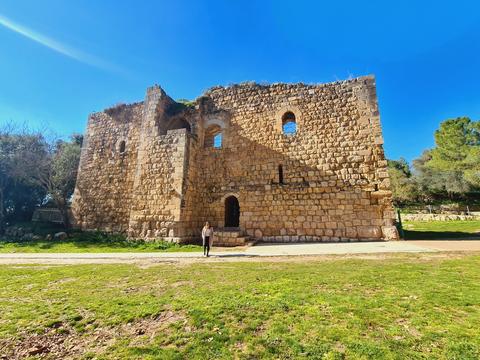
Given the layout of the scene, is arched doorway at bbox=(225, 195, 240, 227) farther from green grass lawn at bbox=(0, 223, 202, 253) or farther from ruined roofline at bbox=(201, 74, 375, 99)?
ruined roofline at bbox=(201, 74, 375, 99)

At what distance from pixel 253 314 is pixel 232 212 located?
10932 millimetres

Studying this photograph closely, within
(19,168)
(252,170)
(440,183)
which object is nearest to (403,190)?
(440,183)

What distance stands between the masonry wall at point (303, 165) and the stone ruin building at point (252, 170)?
50mm

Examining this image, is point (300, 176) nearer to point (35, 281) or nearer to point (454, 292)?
point (454, 292)

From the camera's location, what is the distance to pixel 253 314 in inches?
133

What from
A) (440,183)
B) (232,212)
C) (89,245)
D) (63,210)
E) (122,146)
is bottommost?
(89,245)

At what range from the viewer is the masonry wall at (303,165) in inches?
444

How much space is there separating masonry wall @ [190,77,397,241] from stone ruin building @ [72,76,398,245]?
0.05 metres

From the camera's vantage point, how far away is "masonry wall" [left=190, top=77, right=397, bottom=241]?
11.3 metres

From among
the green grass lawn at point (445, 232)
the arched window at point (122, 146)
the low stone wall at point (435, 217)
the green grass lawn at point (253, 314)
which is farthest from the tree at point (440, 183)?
the arched window at point (122, 146)

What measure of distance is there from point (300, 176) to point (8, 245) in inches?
622

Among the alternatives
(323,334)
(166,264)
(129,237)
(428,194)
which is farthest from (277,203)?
(428,194)

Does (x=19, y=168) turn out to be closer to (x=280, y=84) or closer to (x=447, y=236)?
(x=280, y=84)

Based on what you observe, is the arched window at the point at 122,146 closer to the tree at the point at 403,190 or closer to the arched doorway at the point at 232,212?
the arched doorway at the point at 232,212
